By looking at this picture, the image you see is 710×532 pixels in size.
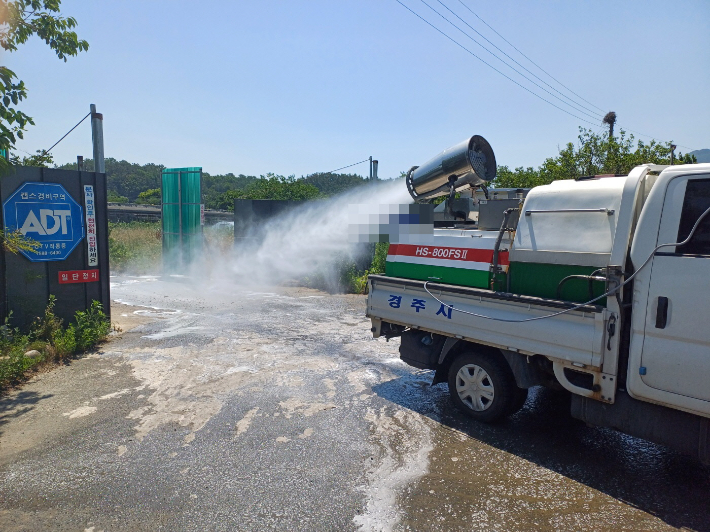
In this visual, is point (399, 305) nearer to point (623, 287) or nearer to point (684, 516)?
point (623, 287)

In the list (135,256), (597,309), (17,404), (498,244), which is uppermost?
(498,244)

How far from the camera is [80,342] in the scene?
8008 millimetres

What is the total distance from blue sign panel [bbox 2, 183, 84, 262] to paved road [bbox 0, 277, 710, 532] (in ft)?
6.42

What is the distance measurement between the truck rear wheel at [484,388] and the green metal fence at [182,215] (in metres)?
13.8

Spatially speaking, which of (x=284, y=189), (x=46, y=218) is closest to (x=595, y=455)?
(x=46, y=218)

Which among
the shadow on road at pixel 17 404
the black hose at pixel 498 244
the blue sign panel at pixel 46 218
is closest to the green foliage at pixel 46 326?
the blue sign panel at pixel 46 218

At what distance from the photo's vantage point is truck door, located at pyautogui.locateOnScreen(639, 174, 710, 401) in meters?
3.69

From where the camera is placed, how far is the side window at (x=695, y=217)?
3742mm

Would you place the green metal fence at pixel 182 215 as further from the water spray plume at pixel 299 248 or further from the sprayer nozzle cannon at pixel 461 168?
the sprayer nozzle cannon at pixel 461 168

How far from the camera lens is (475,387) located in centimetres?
538

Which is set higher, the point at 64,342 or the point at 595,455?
the point at 64,342

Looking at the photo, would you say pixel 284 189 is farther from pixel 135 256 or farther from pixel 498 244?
pixel 498 244

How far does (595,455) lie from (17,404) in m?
6.36

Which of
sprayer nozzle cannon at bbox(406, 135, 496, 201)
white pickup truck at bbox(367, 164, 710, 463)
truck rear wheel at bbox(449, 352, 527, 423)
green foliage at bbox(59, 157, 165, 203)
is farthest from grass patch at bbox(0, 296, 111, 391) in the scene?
green foliage at bbox(59, 157, 165, 203)
